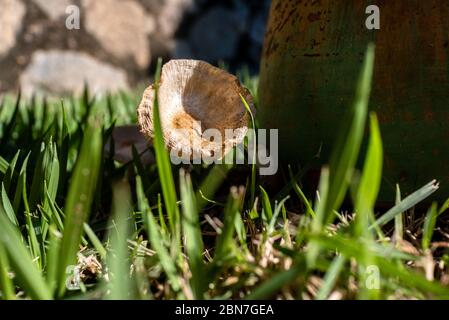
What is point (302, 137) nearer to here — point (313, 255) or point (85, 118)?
point (313, 255)

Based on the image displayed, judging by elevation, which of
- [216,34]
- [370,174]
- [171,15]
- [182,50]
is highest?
[171,15]

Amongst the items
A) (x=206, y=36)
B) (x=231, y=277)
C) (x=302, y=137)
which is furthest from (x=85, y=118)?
(x=206, y=36)

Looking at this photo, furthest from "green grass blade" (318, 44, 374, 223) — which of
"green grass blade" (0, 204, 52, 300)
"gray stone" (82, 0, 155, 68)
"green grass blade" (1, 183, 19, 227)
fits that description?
"gray stone" (82, 0, 155, 68)

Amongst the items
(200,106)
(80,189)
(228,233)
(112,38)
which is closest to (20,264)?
(80,189)

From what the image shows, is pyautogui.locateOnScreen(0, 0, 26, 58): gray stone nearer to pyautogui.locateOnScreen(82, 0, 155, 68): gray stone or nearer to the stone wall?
the stone wall

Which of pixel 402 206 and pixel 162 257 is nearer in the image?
pixel 162 257

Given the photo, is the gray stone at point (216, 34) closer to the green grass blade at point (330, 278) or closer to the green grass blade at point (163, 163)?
the green grass blade at point (163, 163)

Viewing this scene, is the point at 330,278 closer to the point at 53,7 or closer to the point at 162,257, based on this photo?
the point at 162,257

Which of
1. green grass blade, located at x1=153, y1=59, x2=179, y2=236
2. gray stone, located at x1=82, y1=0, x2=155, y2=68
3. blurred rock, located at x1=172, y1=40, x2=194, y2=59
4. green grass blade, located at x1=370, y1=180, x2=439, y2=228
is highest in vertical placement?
gray stone, located at x1=82, y1=0, x2=155, y2=68
